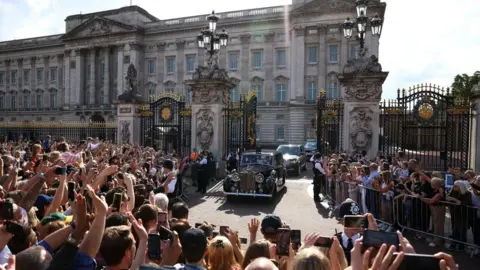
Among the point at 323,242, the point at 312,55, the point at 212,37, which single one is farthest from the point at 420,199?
the point at 312,55

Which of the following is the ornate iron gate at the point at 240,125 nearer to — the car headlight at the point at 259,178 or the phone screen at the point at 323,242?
the car headlight at the point at 259,178

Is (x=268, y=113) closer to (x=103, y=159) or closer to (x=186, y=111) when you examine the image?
(x=186, y=111)

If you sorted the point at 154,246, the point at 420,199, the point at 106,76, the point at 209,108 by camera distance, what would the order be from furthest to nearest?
the point at 106,76 < the point at 209,108 < the point at 420,199 < the point at 154,246

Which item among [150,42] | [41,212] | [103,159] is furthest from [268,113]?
[41,212]

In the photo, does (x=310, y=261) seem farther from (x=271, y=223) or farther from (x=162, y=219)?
(x=162, y=219)

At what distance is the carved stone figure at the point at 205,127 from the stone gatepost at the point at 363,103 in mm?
6225

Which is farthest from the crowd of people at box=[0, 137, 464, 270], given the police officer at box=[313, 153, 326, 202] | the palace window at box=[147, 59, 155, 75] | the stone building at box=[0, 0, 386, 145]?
the palace window at box=[147, 59, 155, 75]

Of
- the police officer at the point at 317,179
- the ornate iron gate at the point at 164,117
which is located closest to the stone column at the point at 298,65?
the ornate iron gate at the point at 164,117

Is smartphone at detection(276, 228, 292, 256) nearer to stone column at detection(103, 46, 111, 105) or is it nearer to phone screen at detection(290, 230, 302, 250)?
phone screen at detection(290, 230, 302, 250)

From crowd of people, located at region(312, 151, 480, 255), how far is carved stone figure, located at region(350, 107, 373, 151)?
135 inches

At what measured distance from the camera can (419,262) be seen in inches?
101

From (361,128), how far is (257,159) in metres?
4.41

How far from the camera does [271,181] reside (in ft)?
43.0

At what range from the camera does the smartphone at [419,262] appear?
8.35 ft
